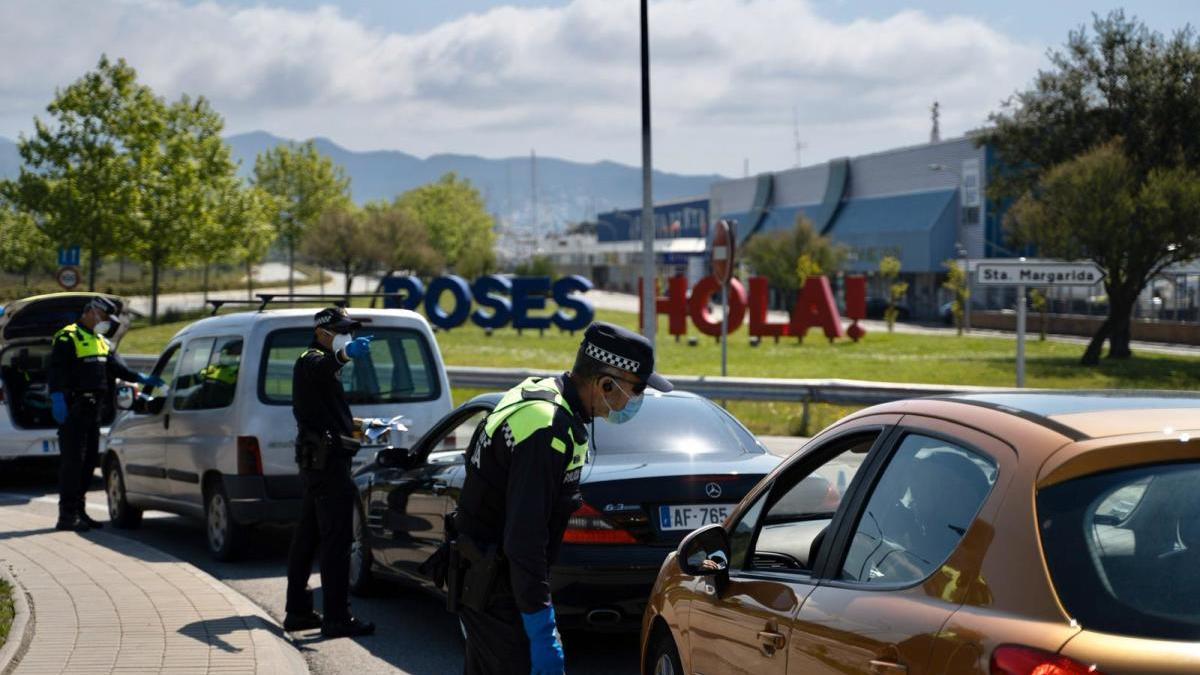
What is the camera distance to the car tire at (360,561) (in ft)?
31.7

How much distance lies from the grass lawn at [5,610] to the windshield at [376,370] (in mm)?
2633

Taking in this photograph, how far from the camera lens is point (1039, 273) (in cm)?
2350

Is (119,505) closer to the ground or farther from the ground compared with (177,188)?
closer to the ground

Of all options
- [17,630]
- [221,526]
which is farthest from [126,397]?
[17,630]

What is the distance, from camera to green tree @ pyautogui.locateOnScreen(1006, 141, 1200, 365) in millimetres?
40469

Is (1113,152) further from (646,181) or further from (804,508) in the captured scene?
(804,508)

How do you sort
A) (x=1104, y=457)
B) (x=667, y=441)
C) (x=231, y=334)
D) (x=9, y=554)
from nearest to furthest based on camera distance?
(x=1104, y=457), (x=667, y=441), (x=9, y=554), (x=231, y=334)

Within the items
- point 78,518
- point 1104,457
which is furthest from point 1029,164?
point 1104,457

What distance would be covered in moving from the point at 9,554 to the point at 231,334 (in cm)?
219

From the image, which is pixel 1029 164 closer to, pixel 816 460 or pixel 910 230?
pixel 910 230

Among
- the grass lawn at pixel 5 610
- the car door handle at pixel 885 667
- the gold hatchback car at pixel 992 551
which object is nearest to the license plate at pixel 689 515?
the gold hatchback car at pixel 992 551

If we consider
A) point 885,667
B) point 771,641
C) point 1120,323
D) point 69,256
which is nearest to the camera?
point 885,667

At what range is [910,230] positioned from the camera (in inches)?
3344

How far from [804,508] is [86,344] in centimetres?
914
